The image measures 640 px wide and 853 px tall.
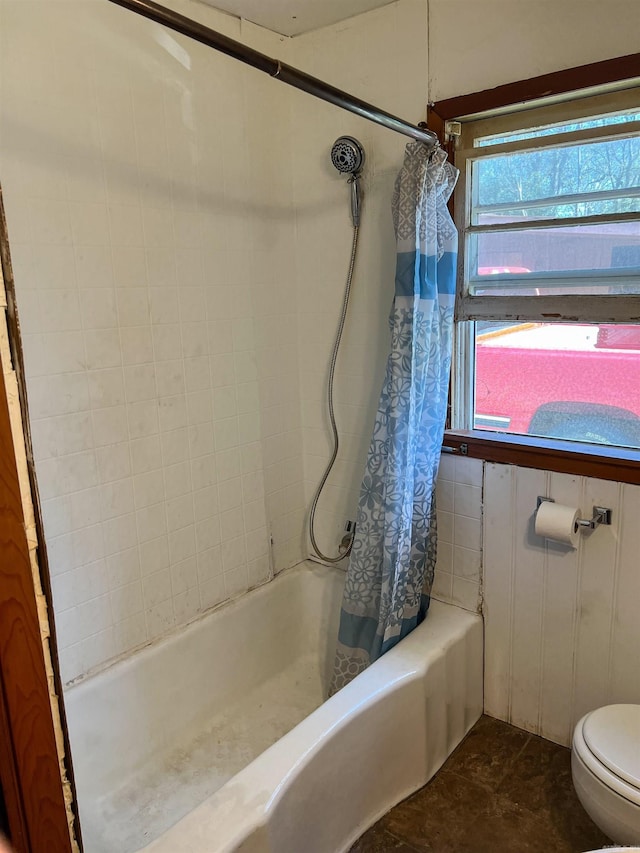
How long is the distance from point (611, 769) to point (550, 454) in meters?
0.86

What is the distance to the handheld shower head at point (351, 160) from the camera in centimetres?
220

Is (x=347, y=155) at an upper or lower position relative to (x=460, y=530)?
upper

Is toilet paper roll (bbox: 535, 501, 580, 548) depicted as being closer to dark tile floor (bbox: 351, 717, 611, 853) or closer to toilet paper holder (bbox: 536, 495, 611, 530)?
toilet paper holder (bbox: 536, 495, 611, 530)

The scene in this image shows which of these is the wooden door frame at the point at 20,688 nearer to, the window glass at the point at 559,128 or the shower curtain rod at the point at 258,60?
the shower curtain rod at the point at 258,60

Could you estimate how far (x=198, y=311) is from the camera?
2.16 metres

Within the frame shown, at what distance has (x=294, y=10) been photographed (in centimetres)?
213

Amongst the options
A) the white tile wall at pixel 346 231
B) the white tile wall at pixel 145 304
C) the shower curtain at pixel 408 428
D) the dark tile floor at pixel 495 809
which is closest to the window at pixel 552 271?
the shower curtain at pixel 408 428

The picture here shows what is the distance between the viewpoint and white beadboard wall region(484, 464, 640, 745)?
1.93 metres

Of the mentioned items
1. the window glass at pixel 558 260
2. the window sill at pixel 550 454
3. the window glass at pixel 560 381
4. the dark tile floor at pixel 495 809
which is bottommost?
the dark tile floor at pixel 495 809

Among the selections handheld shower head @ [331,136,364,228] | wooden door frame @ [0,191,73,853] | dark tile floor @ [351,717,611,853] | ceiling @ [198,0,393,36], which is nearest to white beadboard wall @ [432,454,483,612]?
dark tile floor @ [351,717,611,853]

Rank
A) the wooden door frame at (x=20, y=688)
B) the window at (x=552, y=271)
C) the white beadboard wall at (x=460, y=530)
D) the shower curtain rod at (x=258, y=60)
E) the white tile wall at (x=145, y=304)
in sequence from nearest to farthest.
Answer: the wooden door frame at (x=20, y=688) → the shower curtain rod at (x=258, y=60) → the white tile wall at (x=145, y=304) → the window at (x=552, y=271) → the white beadboard wall at (x=460, y=530)

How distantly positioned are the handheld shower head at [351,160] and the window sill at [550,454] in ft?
2.95

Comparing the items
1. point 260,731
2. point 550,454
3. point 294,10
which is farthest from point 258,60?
point 260,731

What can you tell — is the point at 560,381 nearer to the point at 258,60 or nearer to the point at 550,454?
the point at 550,454
